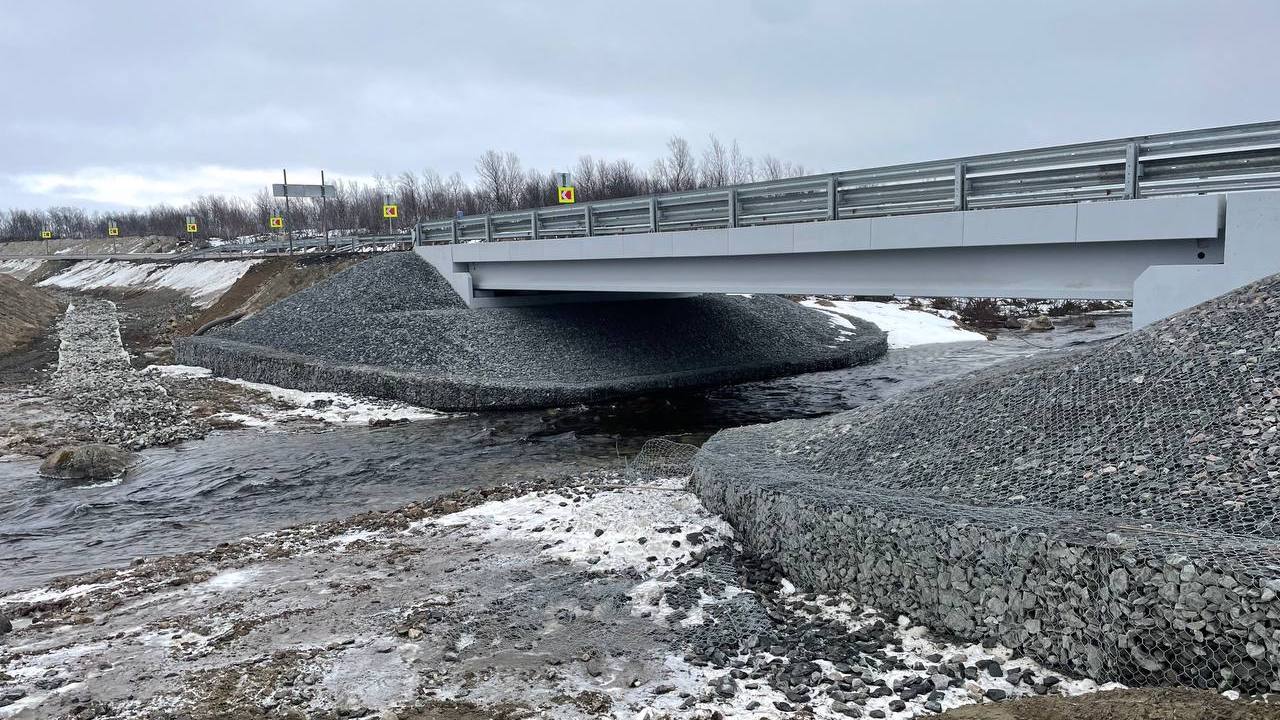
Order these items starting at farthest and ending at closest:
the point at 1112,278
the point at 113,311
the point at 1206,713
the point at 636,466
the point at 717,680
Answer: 1. the point at 113,311
2. the point at 636,466
3. the point at 1112,278
4. the point at 717,680
5. the point at 1206,713

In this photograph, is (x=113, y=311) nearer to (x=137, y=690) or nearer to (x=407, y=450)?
(x=407, y=450)

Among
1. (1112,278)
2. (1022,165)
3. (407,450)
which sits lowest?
(407,450)

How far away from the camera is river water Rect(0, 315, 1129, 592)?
13.0 meters

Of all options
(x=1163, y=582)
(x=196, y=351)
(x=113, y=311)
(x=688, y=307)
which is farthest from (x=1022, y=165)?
(x=113, y=311)

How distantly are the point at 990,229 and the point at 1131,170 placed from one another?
2.39m

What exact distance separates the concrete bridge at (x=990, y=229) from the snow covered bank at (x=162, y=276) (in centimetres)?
3712

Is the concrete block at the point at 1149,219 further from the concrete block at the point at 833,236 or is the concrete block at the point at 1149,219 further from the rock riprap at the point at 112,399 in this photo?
the rock riprap at the point at 112,399

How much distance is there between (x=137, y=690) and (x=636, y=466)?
982cm

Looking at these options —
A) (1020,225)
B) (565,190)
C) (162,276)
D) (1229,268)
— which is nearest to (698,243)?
(1020,225)

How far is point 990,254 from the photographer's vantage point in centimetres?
1540

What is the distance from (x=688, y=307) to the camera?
31406 mm

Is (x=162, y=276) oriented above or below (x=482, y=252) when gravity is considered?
below

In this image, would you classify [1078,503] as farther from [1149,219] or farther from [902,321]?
[902,321]

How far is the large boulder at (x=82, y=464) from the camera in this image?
1639 cm
